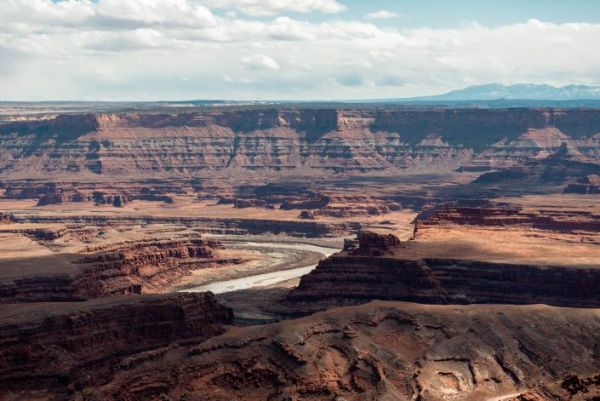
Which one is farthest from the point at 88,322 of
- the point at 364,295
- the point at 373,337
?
the point at 364,295

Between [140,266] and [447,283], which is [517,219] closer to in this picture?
[447,283]

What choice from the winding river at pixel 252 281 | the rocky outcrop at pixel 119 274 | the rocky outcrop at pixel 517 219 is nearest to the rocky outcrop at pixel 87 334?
the rocky outcrop at pixel 119 274

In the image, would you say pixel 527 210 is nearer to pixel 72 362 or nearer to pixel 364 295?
pixel 364 295

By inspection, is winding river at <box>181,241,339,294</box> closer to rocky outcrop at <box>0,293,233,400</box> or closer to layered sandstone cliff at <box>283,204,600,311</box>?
layered sandstone cliff at <box>283,204,600,311</box>

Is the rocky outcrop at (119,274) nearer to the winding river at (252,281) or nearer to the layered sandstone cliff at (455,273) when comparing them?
the winding river at (252,281)

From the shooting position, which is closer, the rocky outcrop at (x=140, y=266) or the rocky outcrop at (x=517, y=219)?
the rocky outcrop at (x=140, y=266)
